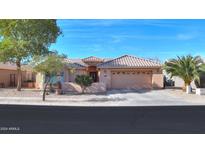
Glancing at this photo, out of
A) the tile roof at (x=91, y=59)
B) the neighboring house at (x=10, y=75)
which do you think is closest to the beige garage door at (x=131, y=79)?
the tile roof at (x=91, y=59)

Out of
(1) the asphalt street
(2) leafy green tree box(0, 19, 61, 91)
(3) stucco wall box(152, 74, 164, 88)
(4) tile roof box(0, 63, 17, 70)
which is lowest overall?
(1) the asphalt street

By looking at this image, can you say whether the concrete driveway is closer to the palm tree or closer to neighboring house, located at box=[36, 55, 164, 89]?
neighboring house, located at box=[36, 55, 164, 89]

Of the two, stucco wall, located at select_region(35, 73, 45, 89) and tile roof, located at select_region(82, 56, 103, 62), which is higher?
tile roof, located at select_region(82, 56, 103, 62)

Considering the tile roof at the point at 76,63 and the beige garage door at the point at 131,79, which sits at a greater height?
the tile roof at the point at 76,63

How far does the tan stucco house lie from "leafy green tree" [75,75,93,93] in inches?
7.4

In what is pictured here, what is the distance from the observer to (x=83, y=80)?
14516mm

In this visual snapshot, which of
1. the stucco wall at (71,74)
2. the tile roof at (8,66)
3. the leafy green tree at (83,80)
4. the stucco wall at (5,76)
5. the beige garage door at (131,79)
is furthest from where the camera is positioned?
the beige garage door at (131,79)

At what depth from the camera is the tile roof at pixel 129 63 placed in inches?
562

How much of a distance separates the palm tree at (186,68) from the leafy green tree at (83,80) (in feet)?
10.8

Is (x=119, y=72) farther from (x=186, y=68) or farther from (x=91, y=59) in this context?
(x=186, y=68)

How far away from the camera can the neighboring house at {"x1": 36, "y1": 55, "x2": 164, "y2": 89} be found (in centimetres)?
1447

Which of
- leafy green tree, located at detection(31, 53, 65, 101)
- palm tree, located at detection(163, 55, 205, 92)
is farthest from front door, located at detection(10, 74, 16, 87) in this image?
palm tree, located at detection(163, 55, 205, 92)

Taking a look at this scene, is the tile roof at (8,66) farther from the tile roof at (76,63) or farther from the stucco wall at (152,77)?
the stucco wall at (152,77)
